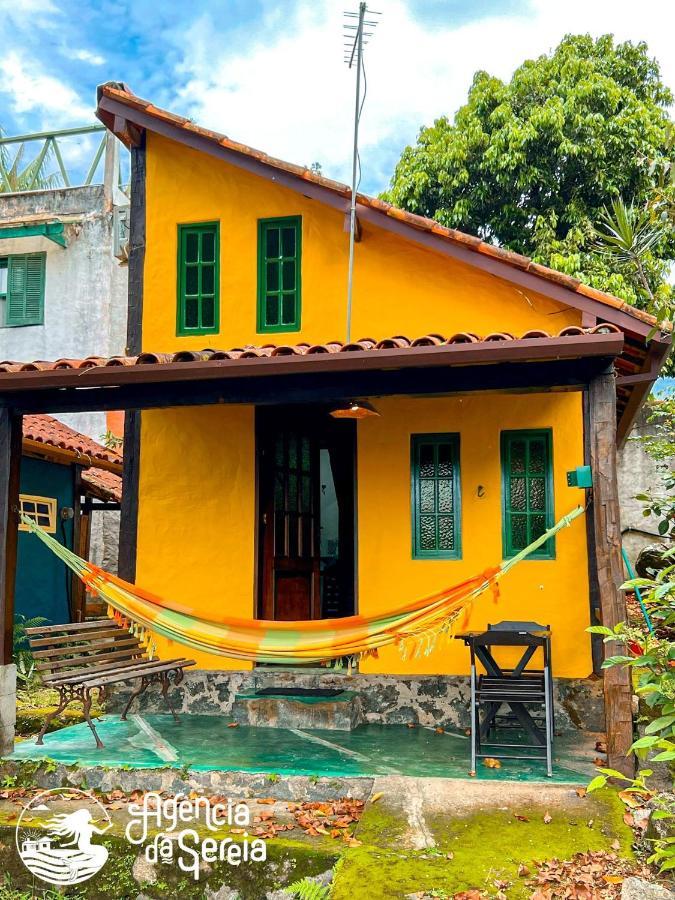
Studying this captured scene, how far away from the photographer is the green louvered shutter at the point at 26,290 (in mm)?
14312

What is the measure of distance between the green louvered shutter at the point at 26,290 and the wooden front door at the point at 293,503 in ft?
26.2

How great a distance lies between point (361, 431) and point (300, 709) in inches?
90.5

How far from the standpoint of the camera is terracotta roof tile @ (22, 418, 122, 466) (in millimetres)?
10057

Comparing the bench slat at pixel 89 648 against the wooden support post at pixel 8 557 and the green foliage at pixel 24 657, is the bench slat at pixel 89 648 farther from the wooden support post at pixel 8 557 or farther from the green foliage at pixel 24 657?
the green foliage at pixel 24 657

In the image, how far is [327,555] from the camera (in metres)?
10.6

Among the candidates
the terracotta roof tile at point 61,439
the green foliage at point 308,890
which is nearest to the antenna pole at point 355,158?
the green foliage at point 308,890

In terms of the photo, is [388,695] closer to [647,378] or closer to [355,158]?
[647,378]

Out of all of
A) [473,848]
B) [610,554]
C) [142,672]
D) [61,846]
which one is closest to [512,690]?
[610,554]

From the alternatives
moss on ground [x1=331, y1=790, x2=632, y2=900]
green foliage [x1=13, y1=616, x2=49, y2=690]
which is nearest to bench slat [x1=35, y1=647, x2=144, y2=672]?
moss on ground [x1=331, y1=790, x2=632, y2=900]

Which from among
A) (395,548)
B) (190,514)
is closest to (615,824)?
(395,548)

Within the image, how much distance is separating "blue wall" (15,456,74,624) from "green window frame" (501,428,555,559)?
614 cm

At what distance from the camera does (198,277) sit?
762cm

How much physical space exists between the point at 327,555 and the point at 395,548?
12.3 feet

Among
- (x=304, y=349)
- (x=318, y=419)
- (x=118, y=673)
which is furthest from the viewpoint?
(x=318, y=419)
